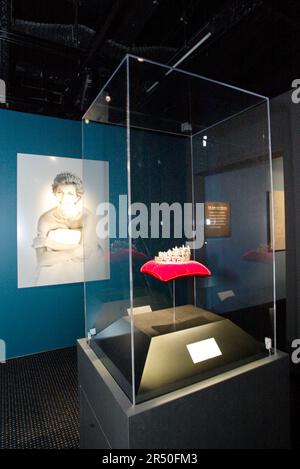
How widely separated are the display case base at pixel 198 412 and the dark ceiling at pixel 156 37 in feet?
5.97

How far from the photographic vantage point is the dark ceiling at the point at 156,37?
1537 mm

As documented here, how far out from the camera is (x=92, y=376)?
4.05ft

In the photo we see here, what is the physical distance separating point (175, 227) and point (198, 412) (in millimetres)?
1502

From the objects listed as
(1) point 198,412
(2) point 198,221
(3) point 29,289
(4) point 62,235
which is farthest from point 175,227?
(3) point 29,289

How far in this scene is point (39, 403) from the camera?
6.40 feet

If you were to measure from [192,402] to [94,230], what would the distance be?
1.12 metres

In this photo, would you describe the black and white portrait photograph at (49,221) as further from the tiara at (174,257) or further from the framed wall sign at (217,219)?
the tiara at (174,257)

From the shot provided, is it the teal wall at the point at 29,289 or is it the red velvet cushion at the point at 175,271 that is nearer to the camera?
the red velvet cushion at the point at 175,271

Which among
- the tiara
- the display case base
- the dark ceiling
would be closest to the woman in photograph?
the dark ceiling

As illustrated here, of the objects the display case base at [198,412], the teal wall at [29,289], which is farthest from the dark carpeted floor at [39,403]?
the display case base at [198,412]

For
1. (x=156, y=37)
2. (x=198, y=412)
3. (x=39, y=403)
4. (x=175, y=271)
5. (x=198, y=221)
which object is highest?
(x=156, y=37)

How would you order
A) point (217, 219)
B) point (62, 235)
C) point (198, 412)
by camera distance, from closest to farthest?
point (198, 412)
point (217, 219)
point (62, 235)

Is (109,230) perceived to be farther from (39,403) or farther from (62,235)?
(62,235)
